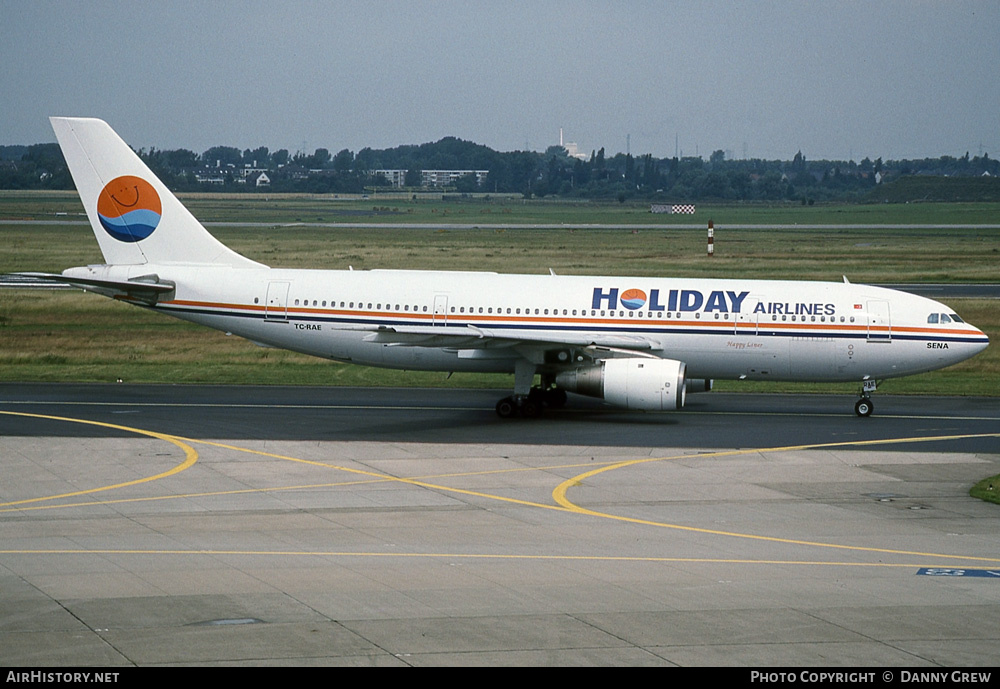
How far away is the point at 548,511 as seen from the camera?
24.6m

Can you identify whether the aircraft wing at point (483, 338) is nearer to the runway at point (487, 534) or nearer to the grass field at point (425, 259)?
the runway at point (487, 534)

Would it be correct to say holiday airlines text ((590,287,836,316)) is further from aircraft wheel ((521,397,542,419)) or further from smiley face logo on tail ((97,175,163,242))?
smiley face logo on tail ((97,175,163,242))

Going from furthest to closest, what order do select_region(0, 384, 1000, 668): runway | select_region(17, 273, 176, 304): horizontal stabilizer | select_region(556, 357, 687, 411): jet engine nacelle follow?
select_region(17, 273, 176, 304): horizontal stabilizer
select_region(556, 357, 687, 411): jet engine nacelle
select_region(0, 384, 1000, 668): runway

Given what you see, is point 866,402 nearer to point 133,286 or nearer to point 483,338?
point 483,338

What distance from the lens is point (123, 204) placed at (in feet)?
128

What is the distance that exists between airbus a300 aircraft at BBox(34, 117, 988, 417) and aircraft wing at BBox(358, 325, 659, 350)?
0.07m

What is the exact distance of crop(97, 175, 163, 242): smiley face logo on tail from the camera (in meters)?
39.0

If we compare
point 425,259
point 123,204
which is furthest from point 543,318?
point 425,259

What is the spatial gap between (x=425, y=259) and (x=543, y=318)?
60489 mm

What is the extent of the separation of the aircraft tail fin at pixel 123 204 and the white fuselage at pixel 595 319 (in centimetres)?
139

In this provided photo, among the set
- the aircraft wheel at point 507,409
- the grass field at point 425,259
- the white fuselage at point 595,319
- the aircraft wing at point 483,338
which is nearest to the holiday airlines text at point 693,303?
the white fuselage at point 595,319

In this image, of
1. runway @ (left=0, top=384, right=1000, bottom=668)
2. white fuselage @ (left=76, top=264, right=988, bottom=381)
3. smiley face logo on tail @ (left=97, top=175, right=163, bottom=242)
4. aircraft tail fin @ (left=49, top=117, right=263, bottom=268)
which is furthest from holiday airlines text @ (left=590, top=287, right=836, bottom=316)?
smiley face logo on tail @ (left=97, top=175, right=163, bottom=242)

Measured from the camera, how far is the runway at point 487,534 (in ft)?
51.1
